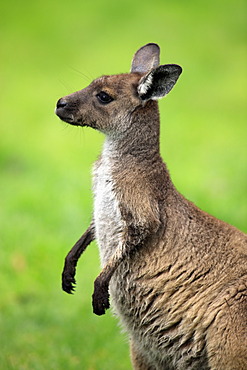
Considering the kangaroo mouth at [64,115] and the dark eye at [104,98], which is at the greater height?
Result: the dark eye at [104,98]

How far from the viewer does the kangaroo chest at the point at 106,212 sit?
5.48 m

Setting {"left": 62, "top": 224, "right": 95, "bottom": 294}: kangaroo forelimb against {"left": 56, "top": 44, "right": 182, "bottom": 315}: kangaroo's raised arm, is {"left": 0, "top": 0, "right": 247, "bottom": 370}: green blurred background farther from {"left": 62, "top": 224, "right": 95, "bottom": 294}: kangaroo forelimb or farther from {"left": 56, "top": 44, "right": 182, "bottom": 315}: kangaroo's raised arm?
{"left": 62, "top": 224, "right": 95, "bottom": 294}: kangaroo forelimb

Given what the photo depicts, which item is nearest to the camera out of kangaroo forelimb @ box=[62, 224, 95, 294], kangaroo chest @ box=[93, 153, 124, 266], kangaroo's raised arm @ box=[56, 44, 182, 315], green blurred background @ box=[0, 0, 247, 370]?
kangaroo's raised arm @ box=[56, 44, 182, 315]

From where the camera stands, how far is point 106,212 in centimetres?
554

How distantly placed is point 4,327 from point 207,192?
4795 mm

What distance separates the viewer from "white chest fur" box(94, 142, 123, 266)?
18.0 ft

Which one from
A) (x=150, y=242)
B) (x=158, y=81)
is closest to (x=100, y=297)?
(x=150, y=242)

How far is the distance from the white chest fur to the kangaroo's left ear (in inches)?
19.4

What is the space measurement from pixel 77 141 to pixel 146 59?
8.00m

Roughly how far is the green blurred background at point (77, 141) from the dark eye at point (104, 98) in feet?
1.22

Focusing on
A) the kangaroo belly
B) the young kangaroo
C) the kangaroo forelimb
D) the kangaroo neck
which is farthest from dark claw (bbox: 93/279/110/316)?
the kangaroo neck

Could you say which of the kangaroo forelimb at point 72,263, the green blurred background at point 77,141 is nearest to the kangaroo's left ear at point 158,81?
the green blurred background at point 77,141

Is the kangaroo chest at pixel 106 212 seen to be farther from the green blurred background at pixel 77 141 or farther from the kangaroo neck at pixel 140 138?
the green blurred background at pixel 77 141

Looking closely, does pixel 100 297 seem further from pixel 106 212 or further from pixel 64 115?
pixel 64 115
